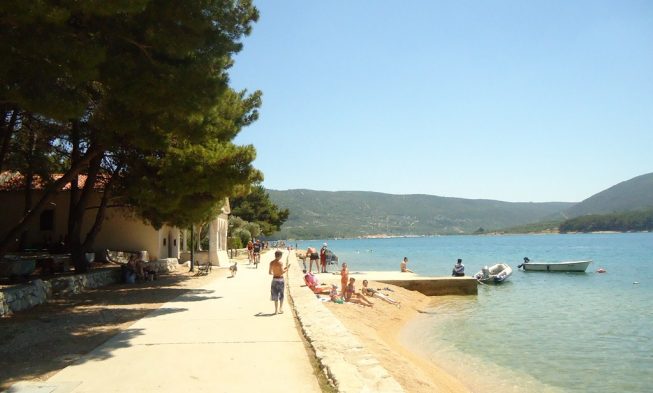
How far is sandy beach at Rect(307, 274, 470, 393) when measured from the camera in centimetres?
867

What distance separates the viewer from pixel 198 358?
283 inches

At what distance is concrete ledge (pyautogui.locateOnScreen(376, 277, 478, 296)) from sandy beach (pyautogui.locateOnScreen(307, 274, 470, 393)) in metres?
0.82

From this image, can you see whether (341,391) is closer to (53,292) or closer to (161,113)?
(161,113)

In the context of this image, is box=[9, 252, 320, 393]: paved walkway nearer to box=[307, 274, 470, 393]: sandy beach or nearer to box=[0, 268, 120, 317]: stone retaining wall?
box=[307, 274, 470, 393]: sandy beach

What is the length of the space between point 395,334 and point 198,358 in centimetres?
914

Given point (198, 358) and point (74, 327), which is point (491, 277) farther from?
point (198, 358)

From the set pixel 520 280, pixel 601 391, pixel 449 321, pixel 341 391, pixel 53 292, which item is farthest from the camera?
pixel 520 280

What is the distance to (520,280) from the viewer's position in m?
35.8

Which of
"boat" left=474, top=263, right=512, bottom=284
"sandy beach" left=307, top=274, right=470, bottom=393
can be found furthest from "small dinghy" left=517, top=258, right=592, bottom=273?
"sandy beach" left=307, top=274, right=470, bottom=393

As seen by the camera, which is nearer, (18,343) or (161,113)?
(18,343)

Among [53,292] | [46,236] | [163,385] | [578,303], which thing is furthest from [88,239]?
[578,303]

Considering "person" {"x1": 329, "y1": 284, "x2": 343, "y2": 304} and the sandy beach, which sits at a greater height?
"person" {"x1": 329, "y1": 284, "x2": 343, "y2": 304}

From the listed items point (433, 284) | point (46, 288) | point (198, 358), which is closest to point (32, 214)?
point (46, 288)

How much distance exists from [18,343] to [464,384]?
8.20 m
